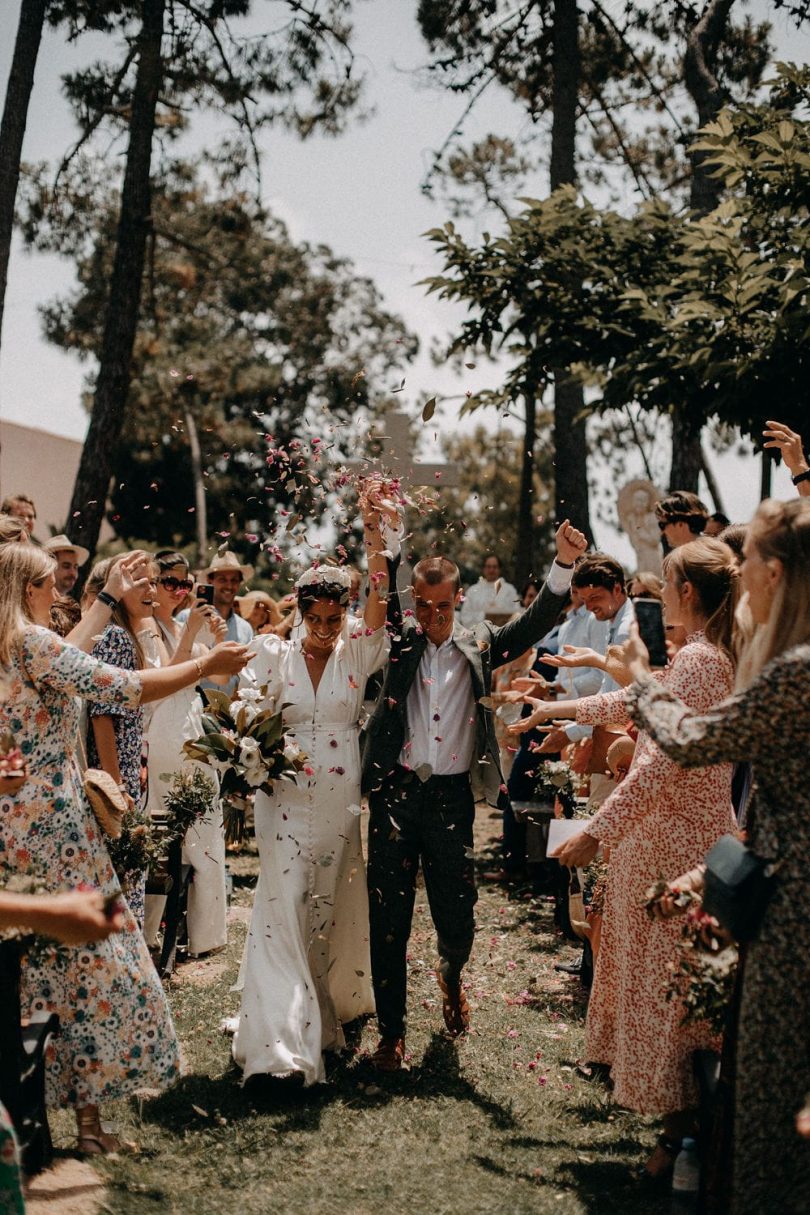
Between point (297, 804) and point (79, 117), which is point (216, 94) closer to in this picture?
point (79, 117)

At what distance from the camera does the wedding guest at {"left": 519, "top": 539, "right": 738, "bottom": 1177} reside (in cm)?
429

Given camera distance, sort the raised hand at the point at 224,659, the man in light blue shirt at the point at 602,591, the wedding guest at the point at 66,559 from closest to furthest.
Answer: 1. the raised hand at the point at 224,659
2. the man in light blue shirt at the point at 602,591
3. the wedding guest at the point at 66,559

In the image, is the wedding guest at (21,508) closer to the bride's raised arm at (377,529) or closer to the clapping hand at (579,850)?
the bride's raised arm at (377,529)

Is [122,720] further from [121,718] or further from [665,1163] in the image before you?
[665,1163]

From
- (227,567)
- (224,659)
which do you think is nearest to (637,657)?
(224,659)

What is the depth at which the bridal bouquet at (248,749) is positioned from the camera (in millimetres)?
5438

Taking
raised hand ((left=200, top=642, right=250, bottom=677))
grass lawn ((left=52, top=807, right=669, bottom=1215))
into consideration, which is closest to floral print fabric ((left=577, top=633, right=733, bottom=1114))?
grass lawn ((left=52, top=807, right=669, bottom=1215))

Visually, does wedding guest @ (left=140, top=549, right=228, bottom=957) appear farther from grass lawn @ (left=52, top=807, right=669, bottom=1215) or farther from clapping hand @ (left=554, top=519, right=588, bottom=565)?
clapping hand @ (left=554, top=519, right=588, bottom=565)

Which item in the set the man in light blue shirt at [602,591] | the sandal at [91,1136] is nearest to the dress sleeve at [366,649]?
the man in light blue shirt at [602,591]

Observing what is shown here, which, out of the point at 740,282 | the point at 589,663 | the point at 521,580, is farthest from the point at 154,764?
the point at 521,580

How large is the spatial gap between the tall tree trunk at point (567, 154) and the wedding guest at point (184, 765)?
336 inches

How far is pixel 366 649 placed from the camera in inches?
230

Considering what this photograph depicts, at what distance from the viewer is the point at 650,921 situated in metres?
4.46

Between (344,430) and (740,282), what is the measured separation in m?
4.50
